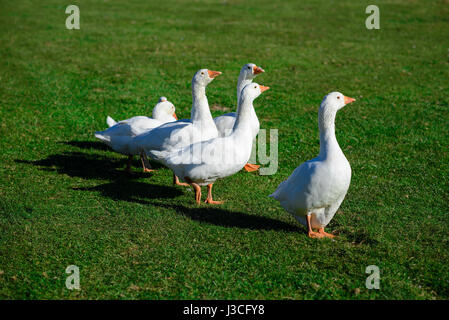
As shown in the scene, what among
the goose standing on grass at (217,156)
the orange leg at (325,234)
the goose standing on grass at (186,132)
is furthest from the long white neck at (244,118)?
the orange leg at (325,234)

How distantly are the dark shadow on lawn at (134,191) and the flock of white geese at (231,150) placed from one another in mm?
337

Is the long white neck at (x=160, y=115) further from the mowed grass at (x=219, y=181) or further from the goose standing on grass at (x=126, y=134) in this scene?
the mowed grass at (x=219, y=181)

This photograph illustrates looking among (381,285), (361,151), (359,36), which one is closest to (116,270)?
(381,285)

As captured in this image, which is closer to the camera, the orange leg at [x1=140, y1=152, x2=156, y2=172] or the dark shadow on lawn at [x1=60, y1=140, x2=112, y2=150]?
the orange leg at [x1=140, y1=152, x2=156, y2=172]

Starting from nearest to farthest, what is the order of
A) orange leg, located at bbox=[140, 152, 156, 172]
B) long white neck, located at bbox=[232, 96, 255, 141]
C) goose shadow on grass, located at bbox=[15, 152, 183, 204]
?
long white neck, located at bbox=[232, 96, 255, 141] → goose shadow on grass, located at bbox=[15, 152, 183, 204] → orange leg, located at bbox=[140, 152, 156, 172]

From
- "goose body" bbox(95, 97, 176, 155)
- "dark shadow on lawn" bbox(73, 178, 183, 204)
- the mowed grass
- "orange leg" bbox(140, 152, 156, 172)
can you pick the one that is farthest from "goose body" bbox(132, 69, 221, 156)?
the mowed grass

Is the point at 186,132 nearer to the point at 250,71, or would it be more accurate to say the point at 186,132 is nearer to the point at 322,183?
the point at 250,71

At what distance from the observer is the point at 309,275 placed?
5102mm

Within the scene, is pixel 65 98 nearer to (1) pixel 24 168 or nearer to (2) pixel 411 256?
(1) pixel 24 168

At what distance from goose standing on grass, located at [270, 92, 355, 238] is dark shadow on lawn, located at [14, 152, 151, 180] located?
129 inches

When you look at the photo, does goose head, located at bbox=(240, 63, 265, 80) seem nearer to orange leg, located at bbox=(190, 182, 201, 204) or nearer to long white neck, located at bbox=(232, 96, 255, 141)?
long white neck, located at bbox=(232, 96, 255, 141)

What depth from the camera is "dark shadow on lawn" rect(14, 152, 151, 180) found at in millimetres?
8016

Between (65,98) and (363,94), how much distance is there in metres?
7.61

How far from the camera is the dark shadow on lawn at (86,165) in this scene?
8016mm
